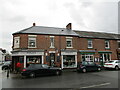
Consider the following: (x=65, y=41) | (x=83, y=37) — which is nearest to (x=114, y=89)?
(x=65, y=41)

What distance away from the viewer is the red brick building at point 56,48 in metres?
16.6

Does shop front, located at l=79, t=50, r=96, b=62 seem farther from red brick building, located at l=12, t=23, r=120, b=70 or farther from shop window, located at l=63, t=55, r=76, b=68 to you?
shop window, located at l=63, t=55, r=76, b=68

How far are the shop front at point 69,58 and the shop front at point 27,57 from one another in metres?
3.68

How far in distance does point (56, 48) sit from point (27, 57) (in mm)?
4898

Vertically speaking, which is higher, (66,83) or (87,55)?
(87,55)

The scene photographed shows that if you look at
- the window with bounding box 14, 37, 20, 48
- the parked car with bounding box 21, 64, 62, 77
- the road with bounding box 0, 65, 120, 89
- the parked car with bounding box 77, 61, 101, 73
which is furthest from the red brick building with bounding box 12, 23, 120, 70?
the road with bounding box 0, 65, 120, 89

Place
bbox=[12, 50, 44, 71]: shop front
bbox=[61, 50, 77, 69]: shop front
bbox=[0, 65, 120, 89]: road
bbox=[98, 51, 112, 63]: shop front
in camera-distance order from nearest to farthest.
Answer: bbox=[0, 65, 120, 89]: road → bbox=[12, 50, 44, 71]: shop front → bbox=[61, 50, 77, 69]: shop front → bbox=[98, 51, 112, 63]: shop front

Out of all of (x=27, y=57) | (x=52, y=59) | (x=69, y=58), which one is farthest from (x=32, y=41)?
(x=69, y=58)

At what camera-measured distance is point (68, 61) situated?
18641mm

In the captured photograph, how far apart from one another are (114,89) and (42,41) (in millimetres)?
13061

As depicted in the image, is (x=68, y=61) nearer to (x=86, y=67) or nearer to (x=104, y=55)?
(x=86, y=67)

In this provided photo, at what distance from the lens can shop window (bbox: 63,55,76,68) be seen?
1838cm

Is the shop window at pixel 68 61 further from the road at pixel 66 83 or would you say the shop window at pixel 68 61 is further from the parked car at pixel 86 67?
the road at pixel 66 83

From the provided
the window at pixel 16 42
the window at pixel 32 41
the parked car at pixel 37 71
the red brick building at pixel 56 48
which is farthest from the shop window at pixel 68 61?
the window at pixel 16 42
